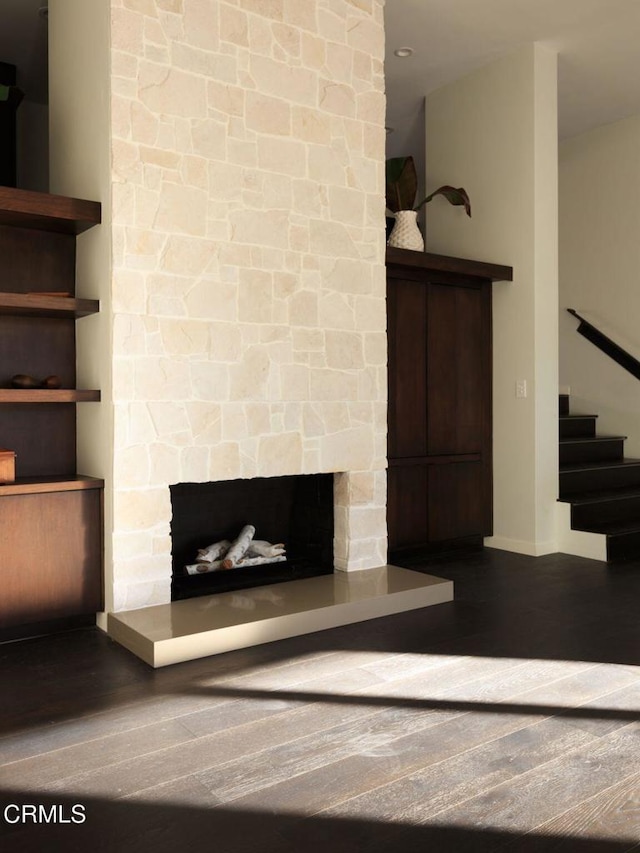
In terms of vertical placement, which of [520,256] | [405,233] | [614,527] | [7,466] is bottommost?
[614,527]

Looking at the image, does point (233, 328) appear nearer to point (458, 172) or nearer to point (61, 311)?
point (61, 311)

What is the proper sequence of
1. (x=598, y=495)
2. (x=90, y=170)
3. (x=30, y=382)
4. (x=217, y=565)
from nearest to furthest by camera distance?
(x=30, y=382) < (x=90, y=170) < (x=217, y=565) < (x=598, y=495)

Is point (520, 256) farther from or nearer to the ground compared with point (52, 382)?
farther from the ground

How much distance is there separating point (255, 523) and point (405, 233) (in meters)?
2.21

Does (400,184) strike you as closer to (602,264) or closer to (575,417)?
(602,264)

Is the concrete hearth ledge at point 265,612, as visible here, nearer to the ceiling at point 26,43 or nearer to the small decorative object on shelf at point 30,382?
the small decorative object on shelf at point 30,382

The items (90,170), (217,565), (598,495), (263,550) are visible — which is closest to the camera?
(90,170)

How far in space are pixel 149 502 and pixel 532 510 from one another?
2.75 metres

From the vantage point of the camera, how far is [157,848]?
1.70 m

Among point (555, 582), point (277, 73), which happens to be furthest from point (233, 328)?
point (555, 582)

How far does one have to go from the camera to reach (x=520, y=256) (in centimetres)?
502

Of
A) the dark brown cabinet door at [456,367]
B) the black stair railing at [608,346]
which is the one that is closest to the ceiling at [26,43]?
the dark brown cabinet door at [456,367]

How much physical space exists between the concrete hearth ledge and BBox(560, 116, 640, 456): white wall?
3.23m

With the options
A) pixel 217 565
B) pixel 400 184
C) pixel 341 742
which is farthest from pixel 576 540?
pixel 341 742
